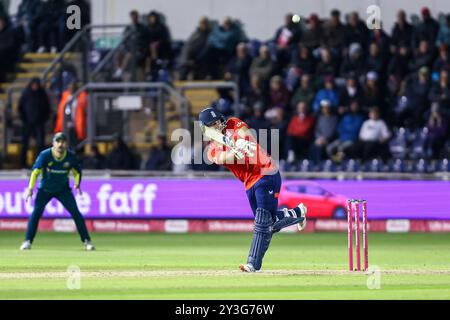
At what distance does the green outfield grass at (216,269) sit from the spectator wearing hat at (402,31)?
5.84m

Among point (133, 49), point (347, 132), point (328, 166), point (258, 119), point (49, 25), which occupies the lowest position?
point (328, 166)

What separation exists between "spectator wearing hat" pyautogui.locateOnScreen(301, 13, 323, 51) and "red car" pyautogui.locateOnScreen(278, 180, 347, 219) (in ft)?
13.0

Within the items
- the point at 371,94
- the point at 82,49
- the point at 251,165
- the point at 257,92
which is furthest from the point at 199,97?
the point at 251,165

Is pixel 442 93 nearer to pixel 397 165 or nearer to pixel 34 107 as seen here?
pixel 397 165

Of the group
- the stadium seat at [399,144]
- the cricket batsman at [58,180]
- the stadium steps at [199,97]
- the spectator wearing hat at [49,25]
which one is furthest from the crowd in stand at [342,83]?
the cricket batsman at [58,180]

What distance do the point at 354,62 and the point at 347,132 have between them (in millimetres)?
1976

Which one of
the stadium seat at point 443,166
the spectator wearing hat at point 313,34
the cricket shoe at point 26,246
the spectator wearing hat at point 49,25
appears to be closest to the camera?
the cricket shoe at point 26,246

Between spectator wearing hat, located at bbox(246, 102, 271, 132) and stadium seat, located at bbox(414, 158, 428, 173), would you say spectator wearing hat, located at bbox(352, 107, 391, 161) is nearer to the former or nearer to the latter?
stadium seat, located at bbox(414, 158, 428, 173)

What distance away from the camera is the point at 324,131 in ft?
102

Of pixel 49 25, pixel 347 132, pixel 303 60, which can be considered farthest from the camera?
pixel 49 25

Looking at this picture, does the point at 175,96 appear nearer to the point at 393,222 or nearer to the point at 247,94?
the point at 247,94

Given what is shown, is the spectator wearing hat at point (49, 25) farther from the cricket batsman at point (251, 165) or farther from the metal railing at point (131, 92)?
the cricket batsman at point (251, 165)

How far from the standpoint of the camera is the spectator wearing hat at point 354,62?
31719mm

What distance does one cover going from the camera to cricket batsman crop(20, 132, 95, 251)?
2397 centimetres
